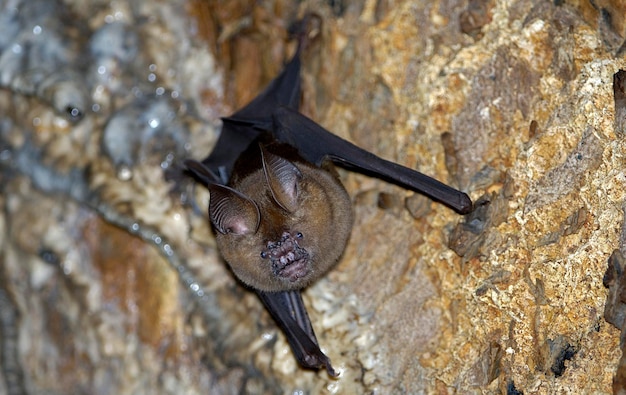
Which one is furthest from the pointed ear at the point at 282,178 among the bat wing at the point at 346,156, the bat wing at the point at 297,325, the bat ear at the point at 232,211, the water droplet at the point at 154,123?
the water droplet at the point at 154,123

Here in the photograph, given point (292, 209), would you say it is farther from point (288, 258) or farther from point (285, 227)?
point (288, 258)

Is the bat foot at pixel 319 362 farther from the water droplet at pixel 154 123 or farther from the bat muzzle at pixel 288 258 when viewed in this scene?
the water droplet at pixel 154 123

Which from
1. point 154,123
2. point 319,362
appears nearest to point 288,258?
point 319,362

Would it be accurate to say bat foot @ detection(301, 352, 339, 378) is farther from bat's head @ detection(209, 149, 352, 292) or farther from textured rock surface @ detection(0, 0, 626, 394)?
bat's head @ detection(209, 149, 352, 292)

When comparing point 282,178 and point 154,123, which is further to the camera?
point 154,123

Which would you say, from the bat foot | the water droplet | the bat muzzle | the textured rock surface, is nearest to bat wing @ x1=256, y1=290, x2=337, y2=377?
the bat foot

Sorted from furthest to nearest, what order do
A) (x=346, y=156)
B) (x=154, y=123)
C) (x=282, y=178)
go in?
(x=154, y=123)
(x=346, y=156)
(x=282, y=178)

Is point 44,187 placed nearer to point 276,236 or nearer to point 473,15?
point 276,236
